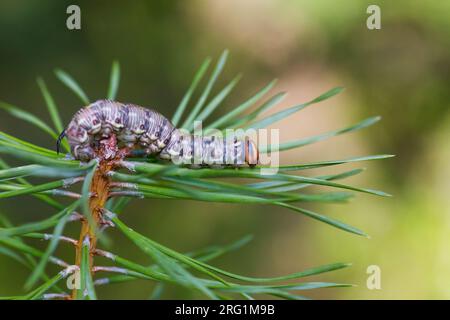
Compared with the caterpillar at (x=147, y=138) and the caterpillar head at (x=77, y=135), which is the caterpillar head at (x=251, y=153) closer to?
the caterpillar at (x=147, y=138)

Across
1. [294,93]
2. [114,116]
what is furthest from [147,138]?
[294,93]

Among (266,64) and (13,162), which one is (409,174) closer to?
(266,64)

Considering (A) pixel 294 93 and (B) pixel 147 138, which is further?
(A) pixel 294 93

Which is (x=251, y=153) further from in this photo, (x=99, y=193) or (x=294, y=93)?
(x=294, y=93)

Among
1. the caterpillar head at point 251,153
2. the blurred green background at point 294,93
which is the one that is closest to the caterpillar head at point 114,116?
the caterpillar head at point 251,153

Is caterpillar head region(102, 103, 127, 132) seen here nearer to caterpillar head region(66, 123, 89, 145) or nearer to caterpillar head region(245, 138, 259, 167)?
caterpillar head region(66, 123, 89, 145)
